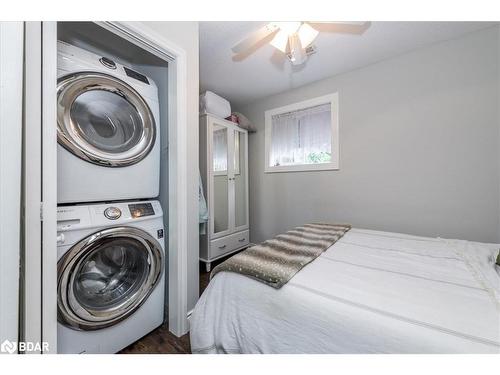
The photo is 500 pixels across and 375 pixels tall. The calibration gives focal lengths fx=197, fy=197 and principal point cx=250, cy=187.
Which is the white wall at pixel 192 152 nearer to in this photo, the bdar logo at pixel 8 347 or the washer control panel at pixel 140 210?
the washer control panel at pixel 140 210

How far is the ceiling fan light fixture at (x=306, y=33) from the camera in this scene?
1.38m

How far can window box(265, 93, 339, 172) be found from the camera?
7.94 ft

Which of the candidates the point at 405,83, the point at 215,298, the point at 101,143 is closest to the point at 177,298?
the point at 215,298

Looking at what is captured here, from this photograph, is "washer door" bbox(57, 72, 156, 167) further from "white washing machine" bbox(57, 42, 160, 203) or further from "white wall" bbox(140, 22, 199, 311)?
"white wall" bbox(140, 22, 199, 311)

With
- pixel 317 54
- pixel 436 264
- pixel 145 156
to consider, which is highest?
pixel 317 54

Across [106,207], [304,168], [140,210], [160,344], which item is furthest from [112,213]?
[304,168]

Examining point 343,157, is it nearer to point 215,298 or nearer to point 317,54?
point 317,54

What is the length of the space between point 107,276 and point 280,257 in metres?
1.09

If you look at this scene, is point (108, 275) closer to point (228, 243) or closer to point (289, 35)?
point (228, 243)

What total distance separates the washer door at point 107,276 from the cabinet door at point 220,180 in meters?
1.11

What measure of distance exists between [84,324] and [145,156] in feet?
3.20

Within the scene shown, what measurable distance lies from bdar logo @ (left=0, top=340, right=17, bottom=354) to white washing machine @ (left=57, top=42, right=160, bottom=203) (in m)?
0.58
